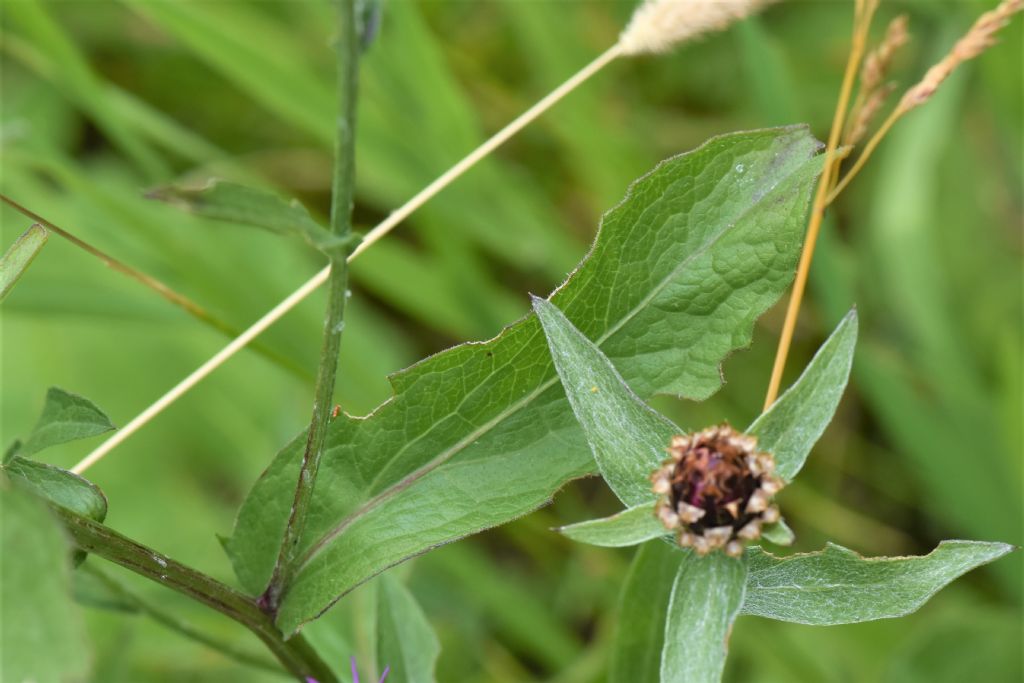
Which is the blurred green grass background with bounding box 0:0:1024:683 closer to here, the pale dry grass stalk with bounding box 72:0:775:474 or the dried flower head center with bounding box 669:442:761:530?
the pale dry grass stalk with bounding box 72:0:775:474

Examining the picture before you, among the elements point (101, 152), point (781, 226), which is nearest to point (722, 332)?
point (781, 226)

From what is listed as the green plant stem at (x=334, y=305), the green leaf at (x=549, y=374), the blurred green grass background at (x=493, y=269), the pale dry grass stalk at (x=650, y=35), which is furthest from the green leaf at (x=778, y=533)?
the blurred green grass background at (x=493, y=269)

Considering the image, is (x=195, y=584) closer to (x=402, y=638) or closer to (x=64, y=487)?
(x=64, y=487)

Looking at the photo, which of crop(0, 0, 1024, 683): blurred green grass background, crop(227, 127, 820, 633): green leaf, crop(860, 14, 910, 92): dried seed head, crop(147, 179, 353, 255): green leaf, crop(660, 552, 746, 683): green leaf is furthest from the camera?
crop(0, 0, 1024, 683): blurred green grass background

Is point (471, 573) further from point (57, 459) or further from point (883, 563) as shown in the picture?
point (883, 563)

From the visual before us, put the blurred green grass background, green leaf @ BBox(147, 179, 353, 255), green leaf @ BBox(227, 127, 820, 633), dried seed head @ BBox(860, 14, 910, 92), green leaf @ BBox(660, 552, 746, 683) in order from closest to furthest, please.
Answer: green leaf @ BBox(147, 179, 353, 255) → green leaf @ BBox(660, 552, 746, 683) → green leaf @ BBox(227, 127, 820, 633) → dried seed head @ BBox(860, 14, 910, 92) → the blurred green grass background

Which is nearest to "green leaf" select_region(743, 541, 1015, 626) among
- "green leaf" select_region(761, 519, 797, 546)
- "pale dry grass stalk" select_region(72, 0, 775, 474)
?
"green leaf" select_region(761, 519, 797, 546)

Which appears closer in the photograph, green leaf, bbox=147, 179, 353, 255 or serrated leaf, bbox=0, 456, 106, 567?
green leaf, bbox=147, 179, 353, 255

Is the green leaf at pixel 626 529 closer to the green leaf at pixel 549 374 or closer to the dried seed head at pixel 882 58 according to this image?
the green leaf at pixel 549 374
